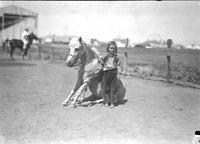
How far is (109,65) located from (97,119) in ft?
4.05

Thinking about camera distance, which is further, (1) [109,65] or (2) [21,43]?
(2) [21,43]

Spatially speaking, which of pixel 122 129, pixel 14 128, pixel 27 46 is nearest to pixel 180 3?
pixel 122 129

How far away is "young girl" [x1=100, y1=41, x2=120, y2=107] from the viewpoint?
5.18m

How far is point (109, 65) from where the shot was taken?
17.0ft

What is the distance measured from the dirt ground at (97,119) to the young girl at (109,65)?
0.49 m

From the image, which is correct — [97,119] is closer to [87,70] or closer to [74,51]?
[87,70]

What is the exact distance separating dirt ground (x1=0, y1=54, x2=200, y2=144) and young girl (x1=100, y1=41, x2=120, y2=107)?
0.49 m

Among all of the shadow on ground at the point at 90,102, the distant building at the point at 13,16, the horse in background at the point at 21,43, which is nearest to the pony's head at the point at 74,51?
the shadow on ground at the point at 90,102

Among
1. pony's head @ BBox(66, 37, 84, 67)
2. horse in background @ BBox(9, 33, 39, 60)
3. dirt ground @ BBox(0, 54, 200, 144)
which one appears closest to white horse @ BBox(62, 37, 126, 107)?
pony's head @ BBox(66, 37, 84, 67)

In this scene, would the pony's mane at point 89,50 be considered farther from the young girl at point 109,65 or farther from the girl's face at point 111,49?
the girl's face at point 111,49

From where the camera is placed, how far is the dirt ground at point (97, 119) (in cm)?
385

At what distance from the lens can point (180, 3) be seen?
8742mm

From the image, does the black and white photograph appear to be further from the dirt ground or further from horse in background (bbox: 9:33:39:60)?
horse in background (bbox: 9:33:39:60)

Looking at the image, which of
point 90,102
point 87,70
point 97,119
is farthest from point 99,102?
point 97,119
